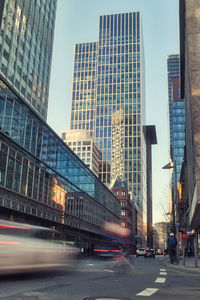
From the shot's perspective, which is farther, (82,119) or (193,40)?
(82,119)

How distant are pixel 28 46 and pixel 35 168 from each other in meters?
39.8

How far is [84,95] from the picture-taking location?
19075cm

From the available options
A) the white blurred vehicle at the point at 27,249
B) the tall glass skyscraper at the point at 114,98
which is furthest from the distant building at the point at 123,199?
the white blurred vehicle at the point at 27,249

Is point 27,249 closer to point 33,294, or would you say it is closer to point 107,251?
point 33,294

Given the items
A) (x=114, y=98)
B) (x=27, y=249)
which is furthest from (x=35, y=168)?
(x=114, y=98)

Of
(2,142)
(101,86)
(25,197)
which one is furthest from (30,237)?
(101,86)

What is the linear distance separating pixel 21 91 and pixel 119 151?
11673 cm

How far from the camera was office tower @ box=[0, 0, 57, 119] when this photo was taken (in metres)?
59.5

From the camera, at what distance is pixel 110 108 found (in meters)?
185

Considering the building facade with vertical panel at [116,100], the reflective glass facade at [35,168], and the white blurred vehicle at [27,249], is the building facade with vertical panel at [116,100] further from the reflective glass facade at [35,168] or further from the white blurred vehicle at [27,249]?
the white blurred vehicle at [27,249]

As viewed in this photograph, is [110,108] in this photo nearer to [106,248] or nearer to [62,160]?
[62,160]

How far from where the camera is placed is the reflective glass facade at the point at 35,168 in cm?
3058

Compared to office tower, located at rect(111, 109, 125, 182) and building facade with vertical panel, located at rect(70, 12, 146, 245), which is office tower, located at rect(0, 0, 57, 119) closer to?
office tower, located at rect(111, 109, 125, 182)

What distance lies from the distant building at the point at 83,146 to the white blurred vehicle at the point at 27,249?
459 feet
